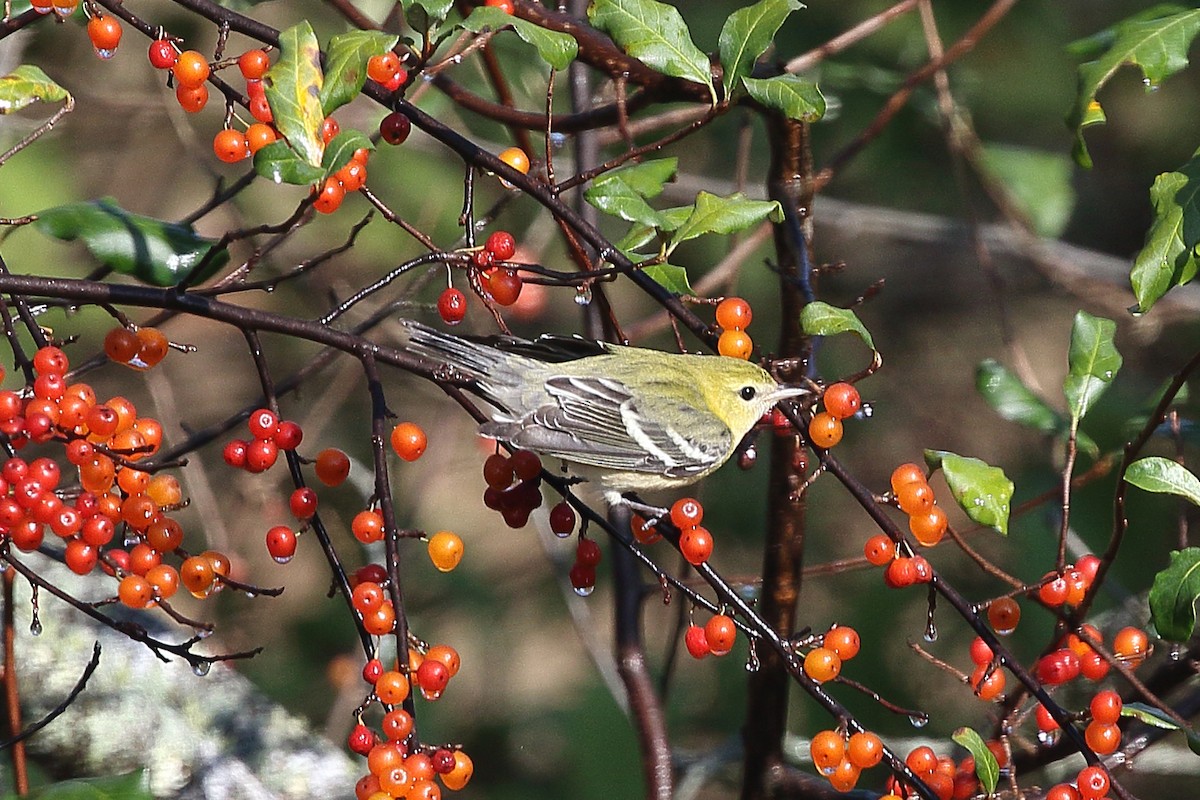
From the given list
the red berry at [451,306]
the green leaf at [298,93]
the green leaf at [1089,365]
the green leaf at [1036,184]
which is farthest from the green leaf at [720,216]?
the green leaf at [1036,184]

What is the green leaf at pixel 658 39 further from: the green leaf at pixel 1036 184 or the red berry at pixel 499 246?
the green leaf at pixel 1036 184

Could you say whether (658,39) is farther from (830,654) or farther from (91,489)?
(91,489)

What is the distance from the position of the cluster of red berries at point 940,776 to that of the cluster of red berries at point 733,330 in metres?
0.72

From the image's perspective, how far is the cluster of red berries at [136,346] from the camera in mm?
1969

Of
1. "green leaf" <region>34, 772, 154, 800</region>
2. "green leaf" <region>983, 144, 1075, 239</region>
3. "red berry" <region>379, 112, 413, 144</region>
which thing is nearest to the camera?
"green leaf" <region>34, 772, 154, 800</region>

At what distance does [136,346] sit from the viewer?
1991mm

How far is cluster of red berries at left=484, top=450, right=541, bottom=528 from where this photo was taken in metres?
2.09

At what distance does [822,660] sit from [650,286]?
67 cm

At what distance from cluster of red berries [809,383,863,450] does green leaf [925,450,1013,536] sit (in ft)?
0.61

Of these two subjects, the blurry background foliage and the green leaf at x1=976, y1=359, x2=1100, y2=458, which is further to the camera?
the blurry background foliage

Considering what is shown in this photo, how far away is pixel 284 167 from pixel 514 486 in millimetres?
729

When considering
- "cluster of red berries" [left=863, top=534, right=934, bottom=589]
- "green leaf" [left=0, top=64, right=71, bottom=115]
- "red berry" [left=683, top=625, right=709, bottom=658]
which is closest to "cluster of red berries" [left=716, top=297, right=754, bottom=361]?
"cluster of red berries" [left=863, top=534, right=934, bottom=589]

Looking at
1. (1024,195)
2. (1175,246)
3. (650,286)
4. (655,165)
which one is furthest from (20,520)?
(1024,195)

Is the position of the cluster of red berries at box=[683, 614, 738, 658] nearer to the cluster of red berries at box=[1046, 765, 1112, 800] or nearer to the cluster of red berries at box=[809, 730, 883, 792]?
the cluster of red berries at box=[809, 730, 883, 792]
